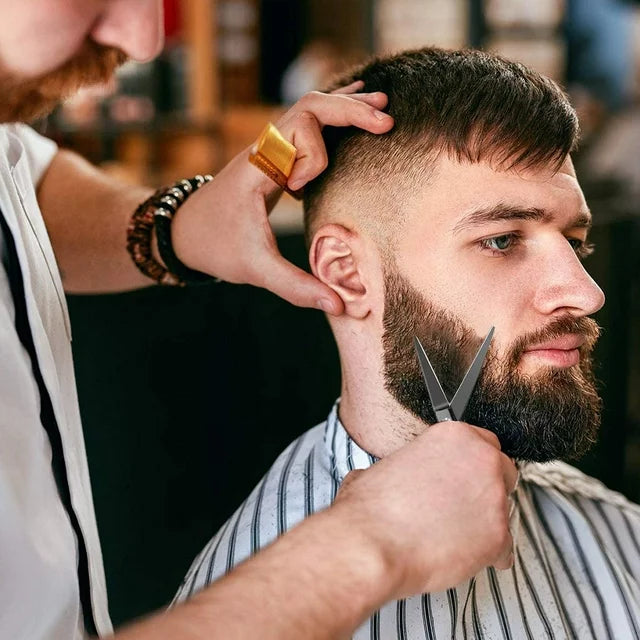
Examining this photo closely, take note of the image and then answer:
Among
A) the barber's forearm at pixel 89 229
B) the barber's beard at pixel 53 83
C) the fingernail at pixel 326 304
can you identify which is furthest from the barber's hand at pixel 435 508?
→ the barber's forearm at pixel 89 229

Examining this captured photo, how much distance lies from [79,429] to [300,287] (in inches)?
17.5

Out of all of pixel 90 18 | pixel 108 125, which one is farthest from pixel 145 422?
pixel 108 125

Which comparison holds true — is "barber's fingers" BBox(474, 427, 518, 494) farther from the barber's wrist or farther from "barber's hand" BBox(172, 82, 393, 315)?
"barber's hand" BBox(172, 82, 393, 315)

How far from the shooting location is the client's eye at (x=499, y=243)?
1474mm

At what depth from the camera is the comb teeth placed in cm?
139

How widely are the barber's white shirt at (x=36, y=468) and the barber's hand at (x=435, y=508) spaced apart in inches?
16.9

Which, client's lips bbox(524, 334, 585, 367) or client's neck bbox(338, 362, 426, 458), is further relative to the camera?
client's neck bbox(338, 362, 426, 458)

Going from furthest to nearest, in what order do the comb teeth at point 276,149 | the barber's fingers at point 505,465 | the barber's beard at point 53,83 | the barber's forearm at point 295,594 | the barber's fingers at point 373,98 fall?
the barber's fingers at point 373,98
the comb teeth at point 276,149
the barber's beard at point 53,83
the barber's fingers at point 505,465
the barber's forearm at point 295,594

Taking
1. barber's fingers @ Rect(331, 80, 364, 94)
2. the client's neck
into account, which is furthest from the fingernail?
barber's fingers @ Rect(331, 80, 364, 94)

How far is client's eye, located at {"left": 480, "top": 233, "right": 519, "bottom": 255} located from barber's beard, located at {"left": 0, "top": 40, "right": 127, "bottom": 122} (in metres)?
0.65

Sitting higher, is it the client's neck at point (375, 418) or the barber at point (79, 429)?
the barber at point (79, 429)

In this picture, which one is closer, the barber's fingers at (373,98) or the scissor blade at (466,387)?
the scissor blade at (466,387)

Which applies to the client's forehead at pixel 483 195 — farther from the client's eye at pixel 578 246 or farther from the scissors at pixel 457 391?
the scissors at pixel 457 391

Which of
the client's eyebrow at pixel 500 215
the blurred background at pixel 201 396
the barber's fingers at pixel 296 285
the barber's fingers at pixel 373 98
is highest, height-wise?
the barber's fingers at pixel 373 98
